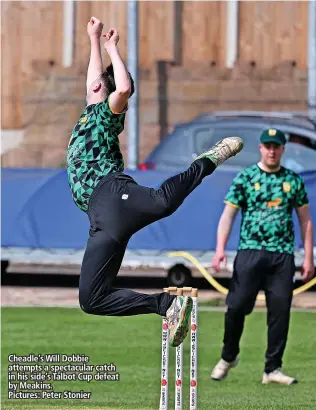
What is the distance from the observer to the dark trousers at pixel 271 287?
11.3 metres

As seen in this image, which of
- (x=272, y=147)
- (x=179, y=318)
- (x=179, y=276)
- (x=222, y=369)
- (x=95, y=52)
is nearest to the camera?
(x=179, y=318)

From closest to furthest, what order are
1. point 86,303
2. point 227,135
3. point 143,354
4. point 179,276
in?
point 86,303 → point 143,354 → point 179,276 → point 227,135

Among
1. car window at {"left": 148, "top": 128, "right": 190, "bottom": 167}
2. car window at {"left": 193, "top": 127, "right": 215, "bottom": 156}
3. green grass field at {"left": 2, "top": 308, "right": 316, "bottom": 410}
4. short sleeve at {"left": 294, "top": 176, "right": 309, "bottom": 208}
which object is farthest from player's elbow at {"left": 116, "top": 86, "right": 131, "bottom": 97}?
car window at {"left": 193, "top": 127, "right": 215, "bottom": 156}

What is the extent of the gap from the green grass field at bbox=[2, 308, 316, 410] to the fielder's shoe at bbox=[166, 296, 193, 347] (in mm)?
1471

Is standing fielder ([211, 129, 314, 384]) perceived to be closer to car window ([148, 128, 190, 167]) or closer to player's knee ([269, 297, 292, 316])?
player's knee ([269, 297, 292, 316])

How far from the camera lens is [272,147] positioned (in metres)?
11.3

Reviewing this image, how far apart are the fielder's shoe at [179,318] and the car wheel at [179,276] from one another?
882 centimetres

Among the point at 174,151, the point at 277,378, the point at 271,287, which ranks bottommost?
the point at 277,378

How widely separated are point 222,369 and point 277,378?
52cm

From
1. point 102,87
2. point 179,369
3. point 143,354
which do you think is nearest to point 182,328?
point 179,369

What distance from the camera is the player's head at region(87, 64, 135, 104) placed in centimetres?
905

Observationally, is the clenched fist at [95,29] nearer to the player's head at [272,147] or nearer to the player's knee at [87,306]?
the player's knee at [87,306]

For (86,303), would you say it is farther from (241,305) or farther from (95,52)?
(241,305)

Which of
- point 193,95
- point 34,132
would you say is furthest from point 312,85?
point 34,132
